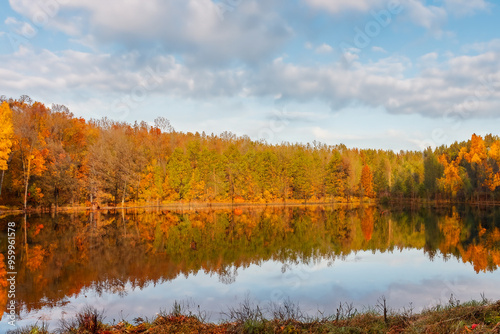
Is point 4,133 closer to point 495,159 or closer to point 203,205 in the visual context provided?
point 203,205

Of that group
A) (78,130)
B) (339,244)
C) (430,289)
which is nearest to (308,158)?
(78,130)

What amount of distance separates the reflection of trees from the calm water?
6 cm

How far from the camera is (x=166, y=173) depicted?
2613 inches

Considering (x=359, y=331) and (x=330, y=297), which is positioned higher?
(x=359, y=331)

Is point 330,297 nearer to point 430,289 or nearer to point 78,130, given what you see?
point 430,289

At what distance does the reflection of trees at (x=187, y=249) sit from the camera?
1446cm

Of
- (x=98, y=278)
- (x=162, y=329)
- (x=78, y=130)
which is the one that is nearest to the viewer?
(x=162, y=329)

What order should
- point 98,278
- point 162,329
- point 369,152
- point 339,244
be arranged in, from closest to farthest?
point 162,329
point 98,278
point 339,244
point 369,152

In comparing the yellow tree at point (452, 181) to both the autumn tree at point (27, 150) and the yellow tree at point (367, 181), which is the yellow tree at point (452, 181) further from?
the autumn tree at point (27, 150)

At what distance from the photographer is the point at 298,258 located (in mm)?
19469

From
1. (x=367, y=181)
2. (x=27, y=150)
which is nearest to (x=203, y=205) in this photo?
(x=27, y=150)

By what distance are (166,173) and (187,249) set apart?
4620cm

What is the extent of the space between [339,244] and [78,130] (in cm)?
5457

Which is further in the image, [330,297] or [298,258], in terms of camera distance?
[298,258]
